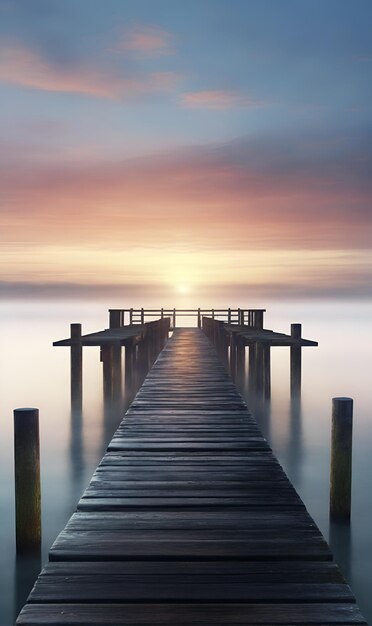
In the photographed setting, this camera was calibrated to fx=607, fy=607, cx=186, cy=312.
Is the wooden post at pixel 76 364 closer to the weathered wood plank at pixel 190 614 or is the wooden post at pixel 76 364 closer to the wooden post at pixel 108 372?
the wooden post at pixel 108 372

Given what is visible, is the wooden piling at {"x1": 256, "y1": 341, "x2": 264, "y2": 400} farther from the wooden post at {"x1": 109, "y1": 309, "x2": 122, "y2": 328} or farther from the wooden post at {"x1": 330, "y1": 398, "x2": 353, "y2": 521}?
the wooden post at {"x1": 330, "y1": 398, "x2": 353, "y2": 521}

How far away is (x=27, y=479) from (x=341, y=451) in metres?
3.41

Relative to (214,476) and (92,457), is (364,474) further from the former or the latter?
(214,476)

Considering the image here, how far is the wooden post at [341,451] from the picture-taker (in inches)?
267

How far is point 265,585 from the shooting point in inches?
124

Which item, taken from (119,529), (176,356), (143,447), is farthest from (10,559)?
(176,356)

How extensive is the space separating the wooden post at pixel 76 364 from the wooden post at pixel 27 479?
955 cm

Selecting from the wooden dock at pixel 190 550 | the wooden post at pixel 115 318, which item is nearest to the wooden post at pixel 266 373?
the wooden post at pixel 115 318

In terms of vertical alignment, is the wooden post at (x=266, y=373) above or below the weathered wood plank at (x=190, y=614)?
below

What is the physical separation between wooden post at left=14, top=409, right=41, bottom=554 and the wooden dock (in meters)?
0.77

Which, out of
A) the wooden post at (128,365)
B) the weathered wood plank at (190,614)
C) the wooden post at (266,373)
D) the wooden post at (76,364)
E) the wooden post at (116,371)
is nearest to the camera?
the weathered wood plank at (190,614)

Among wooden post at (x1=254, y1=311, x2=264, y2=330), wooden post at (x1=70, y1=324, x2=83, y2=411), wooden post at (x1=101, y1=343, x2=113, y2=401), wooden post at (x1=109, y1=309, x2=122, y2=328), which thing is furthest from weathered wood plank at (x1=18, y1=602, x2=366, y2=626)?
wooden post at (x1=109, y1=309, x2=122, y2=328)

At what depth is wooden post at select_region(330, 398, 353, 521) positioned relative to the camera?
6793 millimetres

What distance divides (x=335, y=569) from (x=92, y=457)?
9.49 m
